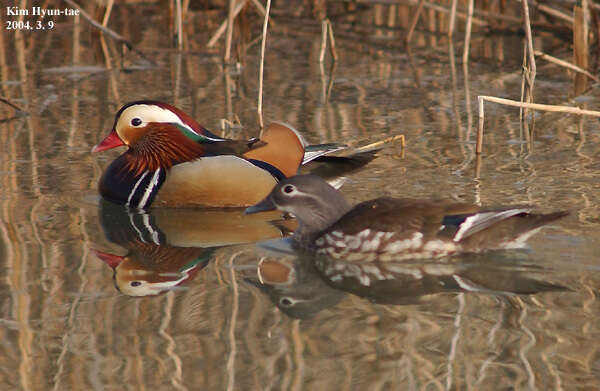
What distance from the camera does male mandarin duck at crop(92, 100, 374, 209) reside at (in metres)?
7.54

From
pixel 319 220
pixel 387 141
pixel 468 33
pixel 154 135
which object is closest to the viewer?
pixel 319 220

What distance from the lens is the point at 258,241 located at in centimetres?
668

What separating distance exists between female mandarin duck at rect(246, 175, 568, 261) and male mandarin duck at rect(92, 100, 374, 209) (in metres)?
1.20

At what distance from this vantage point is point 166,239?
6891 mm

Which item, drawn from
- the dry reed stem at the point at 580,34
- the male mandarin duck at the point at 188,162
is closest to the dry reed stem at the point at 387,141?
the male mandarin duck at the point at 188,162

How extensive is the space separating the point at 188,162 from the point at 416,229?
7.47 feet

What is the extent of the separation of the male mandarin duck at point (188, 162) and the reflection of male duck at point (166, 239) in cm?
12

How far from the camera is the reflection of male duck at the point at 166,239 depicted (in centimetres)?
596

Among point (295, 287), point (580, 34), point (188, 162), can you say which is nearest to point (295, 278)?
point (295, 287)

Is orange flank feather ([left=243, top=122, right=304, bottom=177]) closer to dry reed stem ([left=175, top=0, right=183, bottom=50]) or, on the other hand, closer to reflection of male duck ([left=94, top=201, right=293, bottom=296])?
reflection of male duck ([left=94, top=201, right=293, bottom=296])

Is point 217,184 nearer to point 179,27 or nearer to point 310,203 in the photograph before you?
point 310,203

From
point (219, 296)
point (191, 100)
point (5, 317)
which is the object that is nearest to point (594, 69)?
point (191, 100)

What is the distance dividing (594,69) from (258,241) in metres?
7.53

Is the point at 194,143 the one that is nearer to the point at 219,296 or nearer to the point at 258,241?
the point at 258,241
